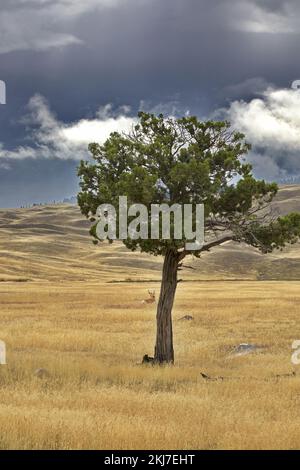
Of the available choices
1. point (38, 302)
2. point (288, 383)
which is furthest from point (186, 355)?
point (38, 302)

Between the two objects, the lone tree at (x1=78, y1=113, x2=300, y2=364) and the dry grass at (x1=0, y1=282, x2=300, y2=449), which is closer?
the dry grass at (x1=0, y1=282, x2=300, y2=449)

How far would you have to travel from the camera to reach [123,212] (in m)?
20.4

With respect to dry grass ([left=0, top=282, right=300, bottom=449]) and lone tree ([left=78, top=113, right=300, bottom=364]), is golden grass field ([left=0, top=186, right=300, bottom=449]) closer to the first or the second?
dry grass ([left=0, top=282, right=300, bottom=449])

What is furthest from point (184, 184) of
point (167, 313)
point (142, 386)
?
point (142, 386)

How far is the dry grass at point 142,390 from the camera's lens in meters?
11.1

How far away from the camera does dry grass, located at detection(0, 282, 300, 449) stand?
11094 mm

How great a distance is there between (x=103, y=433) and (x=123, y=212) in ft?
34.5

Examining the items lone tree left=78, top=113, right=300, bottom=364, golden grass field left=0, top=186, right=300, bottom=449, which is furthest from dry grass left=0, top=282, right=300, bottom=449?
lone tree left=78, top=113, right=300, bottom=364

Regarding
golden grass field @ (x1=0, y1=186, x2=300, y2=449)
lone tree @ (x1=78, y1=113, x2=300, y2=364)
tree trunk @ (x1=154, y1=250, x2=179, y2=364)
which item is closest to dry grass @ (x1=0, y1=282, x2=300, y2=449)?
golden grass field @ (x1=0, y1=186, x2=300, y2=449)

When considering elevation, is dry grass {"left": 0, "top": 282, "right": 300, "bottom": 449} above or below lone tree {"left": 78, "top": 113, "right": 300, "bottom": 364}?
below

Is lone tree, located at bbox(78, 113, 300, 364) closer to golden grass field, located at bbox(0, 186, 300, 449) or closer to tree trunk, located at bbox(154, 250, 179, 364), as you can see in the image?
tree trunk, located at bbox(154, 250, 179, 364)

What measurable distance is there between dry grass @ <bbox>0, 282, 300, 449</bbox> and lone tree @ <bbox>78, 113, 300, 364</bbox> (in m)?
3.71

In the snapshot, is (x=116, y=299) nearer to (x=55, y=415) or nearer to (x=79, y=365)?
(x=79, y=365)

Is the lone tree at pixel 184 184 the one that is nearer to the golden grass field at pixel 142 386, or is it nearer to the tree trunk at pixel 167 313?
the tree trunk at pixel 167 313
